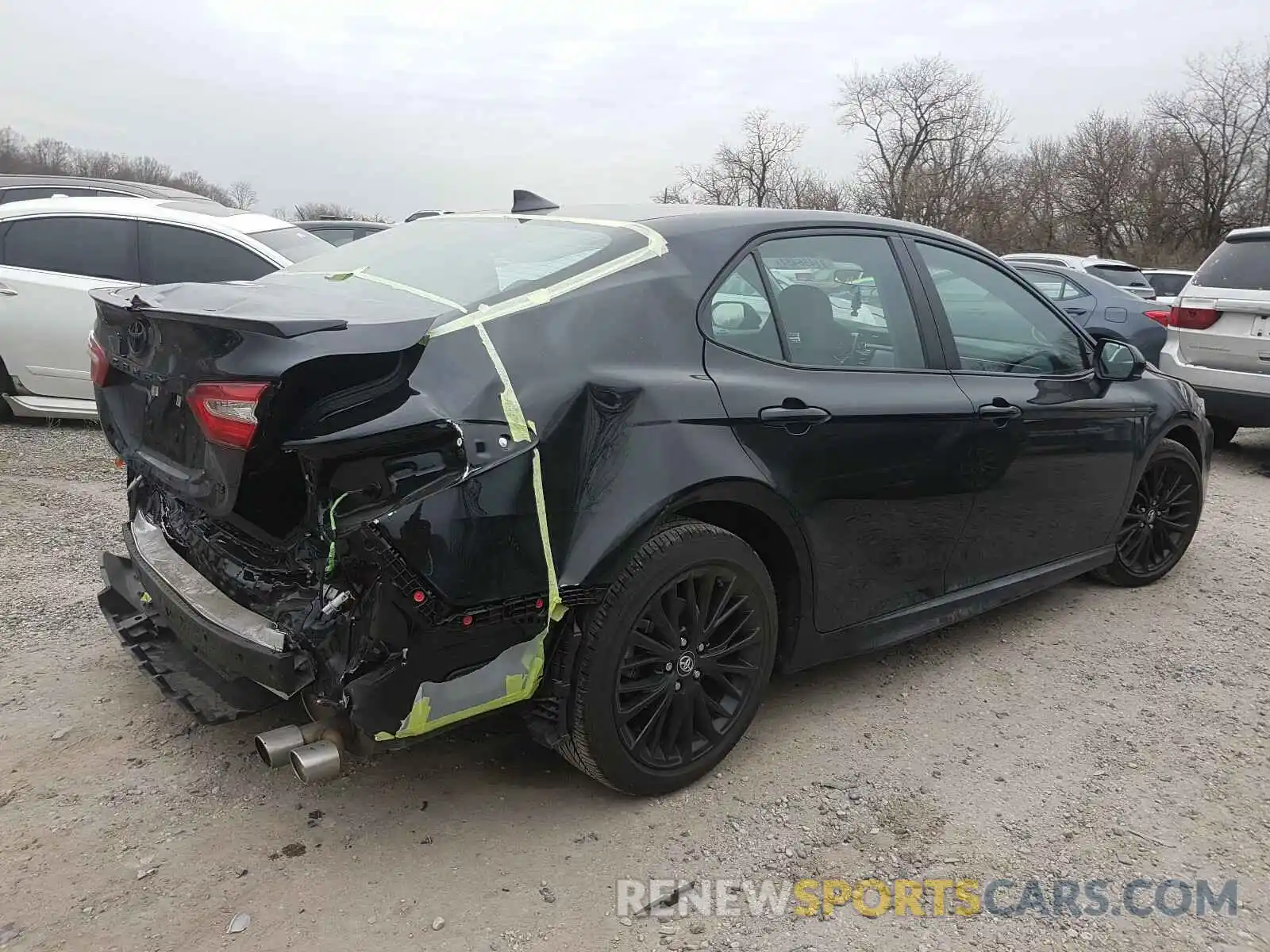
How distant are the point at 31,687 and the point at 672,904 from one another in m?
2.31

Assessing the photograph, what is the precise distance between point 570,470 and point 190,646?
113 cm

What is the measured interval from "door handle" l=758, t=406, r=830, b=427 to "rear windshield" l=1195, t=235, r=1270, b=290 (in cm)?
576

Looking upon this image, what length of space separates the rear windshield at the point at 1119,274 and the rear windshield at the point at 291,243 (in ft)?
33.6

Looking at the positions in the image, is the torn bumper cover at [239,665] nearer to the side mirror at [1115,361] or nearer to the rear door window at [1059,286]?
the side mirror at [1115,361]

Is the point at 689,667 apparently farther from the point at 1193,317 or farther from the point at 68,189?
the point at 68,189

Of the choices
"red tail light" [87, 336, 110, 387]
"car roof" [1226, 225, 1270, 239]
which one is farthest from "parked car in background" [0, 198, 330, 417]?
"car roof" [1226, 225, 1270, 239]

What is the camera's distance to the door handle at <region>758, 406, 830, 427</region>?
268 centimetres

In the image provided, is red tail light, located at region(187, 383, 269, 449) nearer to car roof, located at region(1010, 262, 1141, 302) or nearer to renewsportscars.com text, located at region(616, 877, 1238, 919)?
renewsportscars.com text, located at region(616, 877, 1238, 919)

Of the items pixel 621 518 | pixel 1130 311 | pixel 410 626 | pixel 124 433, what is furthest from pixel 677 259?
pixel 1130 311

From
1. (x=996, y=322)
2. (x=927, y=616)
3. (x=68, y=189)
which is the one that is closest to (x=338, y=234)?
(x=68, y=189)

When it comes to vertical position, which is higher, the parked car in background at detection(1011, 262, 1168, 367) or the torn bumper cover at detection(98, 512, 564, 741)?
the parked car in background at detection(1011, 262, 1168, 367)

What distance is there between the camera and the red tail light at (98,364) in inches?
105

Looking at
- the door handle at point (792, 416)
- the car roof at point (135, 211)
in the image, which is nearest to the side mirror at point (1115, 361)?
the door handle at point (792, 416)

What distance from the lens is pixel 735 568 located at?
2672mm
